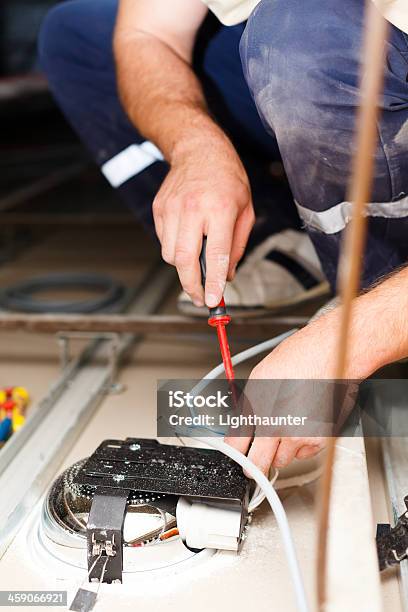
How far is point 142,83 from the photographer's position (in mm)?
1192

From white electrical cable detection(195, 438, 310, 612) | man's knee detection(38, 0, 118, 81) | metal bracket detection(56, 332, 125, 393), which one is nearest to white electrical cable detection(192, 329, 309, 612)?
white electrical cable detection(195, 438, 310, 612)

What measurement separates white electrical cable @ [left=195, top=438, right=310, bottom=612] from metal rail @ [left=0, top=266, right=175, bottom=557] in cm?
28

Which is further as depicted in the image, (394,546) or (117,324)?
(117,324)

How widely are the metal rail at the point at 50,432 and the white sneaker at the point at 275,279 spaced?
0.21m

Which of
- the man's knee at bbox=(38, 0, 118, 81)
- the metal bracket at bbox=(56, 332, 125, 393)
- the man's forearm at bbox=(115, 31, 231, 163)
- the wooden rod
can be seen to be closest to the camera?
the wooden rod

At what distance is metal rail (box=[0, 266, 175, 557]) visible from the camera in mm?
941

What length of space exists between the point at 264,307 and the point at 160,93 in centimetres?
48

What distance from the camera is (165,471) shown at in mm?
841

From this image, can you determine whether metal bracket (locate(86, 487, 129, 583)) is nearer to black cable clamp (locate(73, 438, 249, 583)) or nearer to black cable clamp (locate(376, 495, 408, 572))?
black cable clamp (locate(73, 438, 249, 583))

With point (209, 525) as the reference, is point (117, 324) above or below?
above

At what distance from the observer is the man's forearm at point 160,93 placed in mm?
1064

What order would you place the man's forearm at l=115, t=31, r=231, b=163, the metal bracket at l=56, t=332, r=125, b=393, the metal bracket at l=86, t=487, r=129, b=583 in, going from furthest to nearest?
the metal bracket at l=56, t=332, r=125, b=393, the man's forearm at l=115, t=31, r=231, b=163, the metal bracket at l=86, t=487, r=129, b=583

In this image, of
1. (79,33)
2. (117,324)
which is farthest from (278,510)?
(79,33)

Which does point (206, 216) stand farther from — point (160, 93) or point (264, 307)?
point (264, 307)
